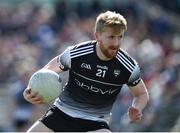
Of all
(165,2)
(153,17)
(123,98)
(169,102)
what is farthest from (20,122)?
(165,2)

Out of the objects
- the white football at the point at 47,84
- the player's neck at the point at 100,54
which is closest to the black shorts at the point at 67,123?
the white football at the point at 47,84

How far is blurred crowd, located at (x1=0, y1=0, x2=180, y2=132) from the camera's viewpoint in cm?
1469

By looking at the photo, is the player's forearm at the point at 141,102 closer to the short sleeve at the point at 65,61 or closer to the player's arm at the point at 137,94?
the player's arm at the point at 137,94

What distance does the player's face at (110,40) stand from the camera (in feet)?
29.0

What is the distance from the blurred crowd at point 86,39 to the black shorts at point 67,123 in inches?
139

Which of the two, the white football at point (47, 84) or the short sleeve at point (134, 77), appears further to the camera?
the short sleeve at point (134, 77)

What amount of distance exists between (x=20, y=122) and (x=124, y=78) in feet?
25.1

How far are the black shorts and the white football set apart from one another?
0.31 meters

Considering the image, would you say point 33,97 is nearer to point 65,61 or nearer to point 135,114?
point 65,61

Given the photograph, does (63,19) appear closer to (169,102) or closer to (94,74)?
(169,102)

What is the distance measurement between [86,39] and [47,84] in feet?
36.1

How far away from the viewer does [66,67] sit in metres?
9.26

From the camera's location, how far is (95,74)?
30.3ft

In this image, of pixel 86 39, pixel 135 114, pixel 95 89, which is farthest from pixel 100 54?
pixel 86 39
